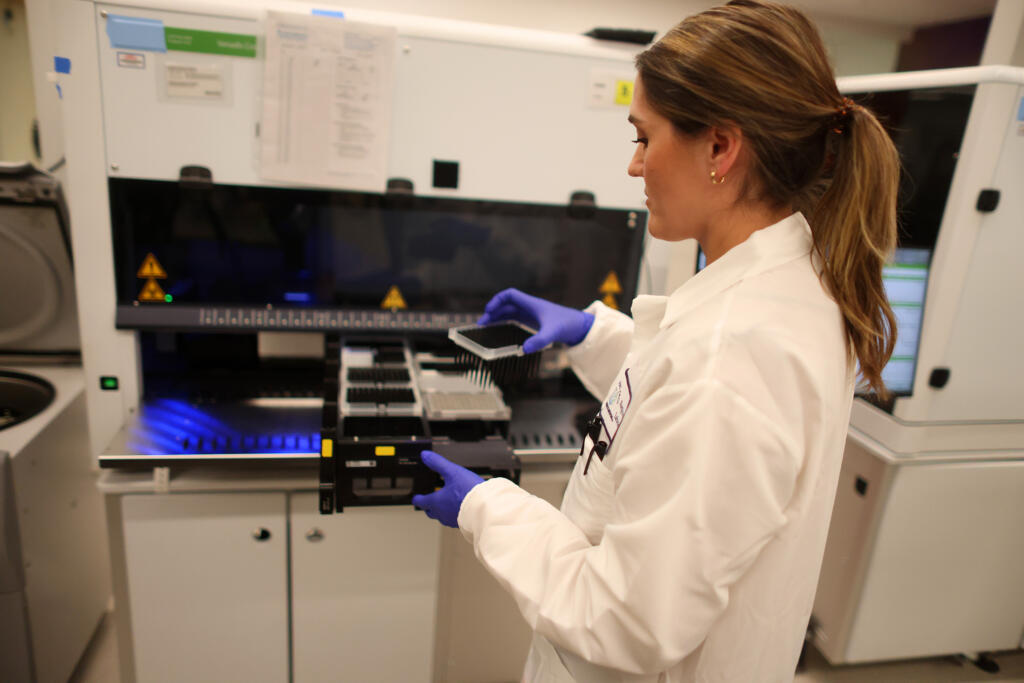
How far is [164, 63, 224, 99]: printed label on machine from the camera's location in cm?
136

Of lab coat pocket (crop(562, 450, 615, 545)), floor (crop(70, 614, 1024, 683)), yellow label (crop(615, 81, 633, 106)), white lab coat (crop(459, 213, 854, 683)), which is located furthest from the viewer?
floor (crop(70, 614, 1024, 683))

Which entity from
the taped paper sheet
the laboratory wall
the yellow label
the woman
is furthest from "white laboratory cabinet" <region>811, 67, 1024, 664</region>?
the laboratory wall

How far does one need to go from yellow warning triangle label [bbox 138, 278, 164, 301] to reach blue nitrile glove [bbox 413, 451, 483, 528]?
2.67 ft

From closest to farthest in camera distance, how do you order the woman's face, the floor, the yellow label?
the woman's face
the yellow label
the floor

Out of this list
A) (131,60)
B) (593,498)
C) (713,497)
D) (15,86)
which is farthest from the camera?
(15,86)

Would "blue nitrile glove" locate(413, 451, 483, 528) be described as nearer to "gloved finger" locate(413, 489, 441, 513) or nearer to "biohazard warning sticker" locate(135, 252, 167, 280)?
"gloved finger" locate(413, 489, 441, 513)

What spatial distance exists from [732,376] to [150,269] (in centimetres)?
135

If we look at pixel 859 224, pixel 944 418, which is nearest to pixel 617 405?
pixel 859 224

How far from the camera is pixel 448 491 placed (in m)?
1.06

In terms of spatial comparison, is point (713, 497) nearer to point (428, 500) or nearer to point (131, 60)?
point (428, 500)

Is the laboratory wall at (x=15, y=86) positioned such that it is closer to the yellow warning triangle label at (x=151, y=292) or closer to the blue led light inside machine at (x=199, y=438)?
the yellow warning triangle label at (x=151, y=292)

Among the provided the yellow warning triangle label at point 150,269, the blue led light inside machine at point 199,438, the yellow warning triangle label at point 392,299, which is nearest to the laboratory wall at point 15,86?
the yellow warning triangle label at point 150,269

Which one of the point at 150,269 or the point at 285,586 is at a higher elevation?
the point at 150,269

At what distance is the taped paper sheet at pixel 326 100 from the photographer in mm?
1370
